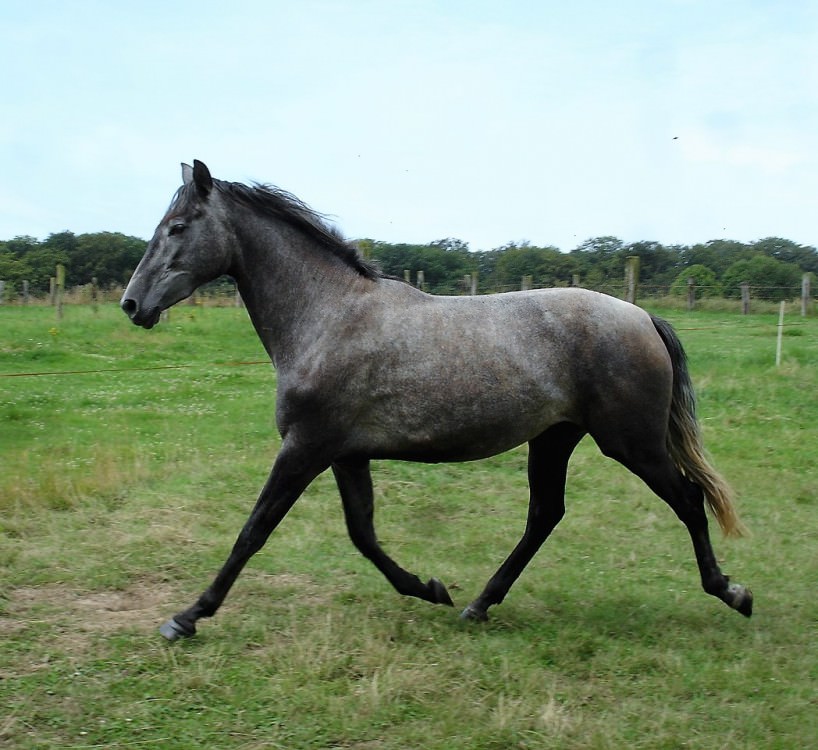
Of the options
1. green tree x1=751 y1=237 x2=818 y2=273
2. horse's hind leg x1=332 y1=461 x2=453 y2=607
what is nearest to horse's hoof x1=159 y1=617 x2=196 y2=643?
horse's hind leg x1=332 y1=461 x2=453 y2=607

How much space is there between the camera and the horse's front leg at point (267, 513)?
4121mm

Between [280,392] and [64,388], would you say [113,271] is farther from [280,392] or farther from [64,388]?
[280,392]

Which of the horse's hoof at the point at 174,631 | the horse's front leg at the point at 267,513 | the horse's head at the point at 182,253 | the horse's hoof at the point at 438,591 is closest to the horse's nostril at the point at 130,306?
the horse's head at the point at 182,253

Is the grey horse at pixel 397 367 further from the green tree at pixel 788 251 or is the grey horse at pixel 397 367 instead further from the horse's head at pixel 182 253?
the green tree at pixel 788 251

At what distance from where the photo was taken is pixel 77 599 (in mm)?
4621

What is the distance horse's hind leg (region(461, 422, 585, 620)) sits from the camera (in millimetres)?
4703

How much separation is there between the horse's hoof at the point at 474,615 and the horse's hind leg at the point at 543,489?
219 millimetres

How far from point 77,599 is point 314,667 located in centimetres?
170

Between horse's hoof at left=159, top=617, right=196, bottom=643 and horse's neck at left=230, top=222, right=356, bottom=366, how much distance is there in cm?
140

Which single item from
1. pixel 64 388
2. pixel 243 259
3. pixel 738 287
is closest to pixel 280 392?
pixel 243 259

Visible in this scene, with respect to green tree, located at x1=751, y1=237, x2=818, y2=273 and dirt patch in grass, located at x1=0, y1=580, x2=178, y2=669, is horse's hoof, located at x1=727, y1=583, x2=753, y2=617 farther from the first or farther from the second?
green tree, located at x1=751, y1=237, x2=818, y2=273

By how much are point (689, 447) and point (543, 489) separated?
2.76 feet

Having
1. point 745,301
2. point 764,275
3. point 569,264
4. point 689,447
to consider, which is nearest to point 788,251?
point 764,275

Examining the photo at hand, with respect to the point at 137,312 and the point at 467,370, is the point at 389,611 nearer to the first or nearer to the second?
the point at 467,370
